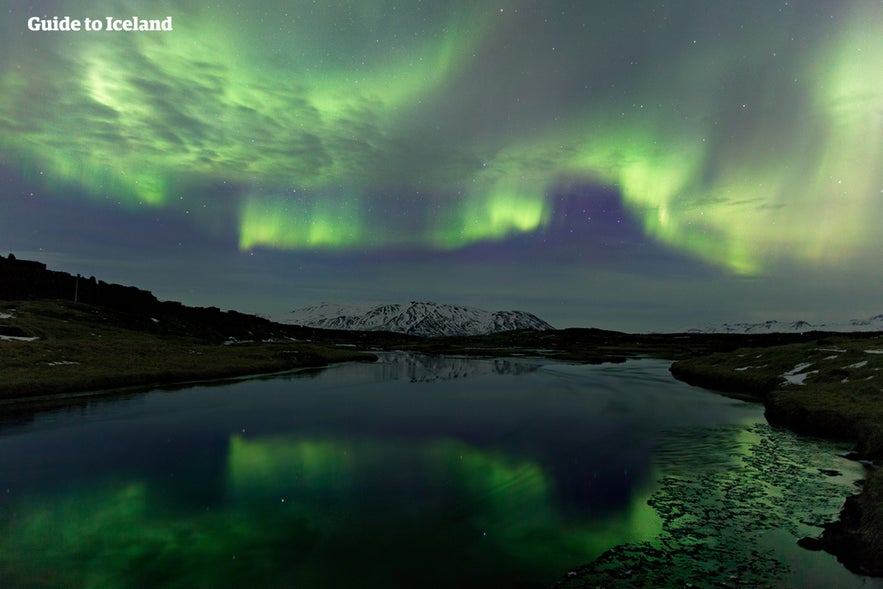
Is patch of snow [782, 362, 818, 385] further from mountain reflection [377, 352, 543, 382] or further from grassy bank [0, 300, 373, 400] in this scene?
grassy bank [0, 300, 373, 400]

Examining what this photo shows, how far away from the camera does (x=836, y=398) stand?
3488 centimetres

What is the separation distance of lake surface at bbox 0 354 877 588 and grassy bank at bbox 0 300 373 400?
11401 mm

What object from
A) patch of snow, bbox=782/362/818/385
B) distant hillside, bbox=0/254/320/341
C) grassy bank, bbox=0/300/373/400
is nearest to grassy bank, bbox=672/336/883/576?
patch of snow, bbox=782/362/818/385

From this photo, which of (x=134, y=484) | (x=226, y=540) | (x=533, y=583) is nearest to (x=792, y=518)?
(x=533, y=583)

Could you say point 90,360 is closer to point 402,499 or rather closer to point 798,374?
point 402,499

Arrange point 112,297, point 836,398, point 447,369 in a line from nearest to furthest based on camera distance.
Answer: point 836,398, point 447,369, point 112,297

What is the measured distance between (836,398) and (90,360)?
76.0 m

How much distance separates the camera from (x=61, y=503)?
59.3ft

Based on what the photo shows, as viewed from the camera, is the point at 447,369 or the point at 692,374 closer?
the point at 692,374

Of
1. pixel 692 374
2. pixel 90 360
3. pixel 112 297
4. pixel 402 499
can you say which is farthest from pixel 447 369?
pixel 112 297

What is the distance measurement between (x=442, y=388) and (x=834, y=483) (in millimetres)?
44585

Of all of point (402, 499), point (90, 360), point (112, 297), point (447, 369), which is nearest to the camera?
point (402, 499)

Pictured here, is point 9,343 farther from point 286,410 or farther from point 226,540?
point 226,540

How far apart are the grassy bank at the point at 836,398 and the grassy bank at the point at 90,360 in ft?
184
